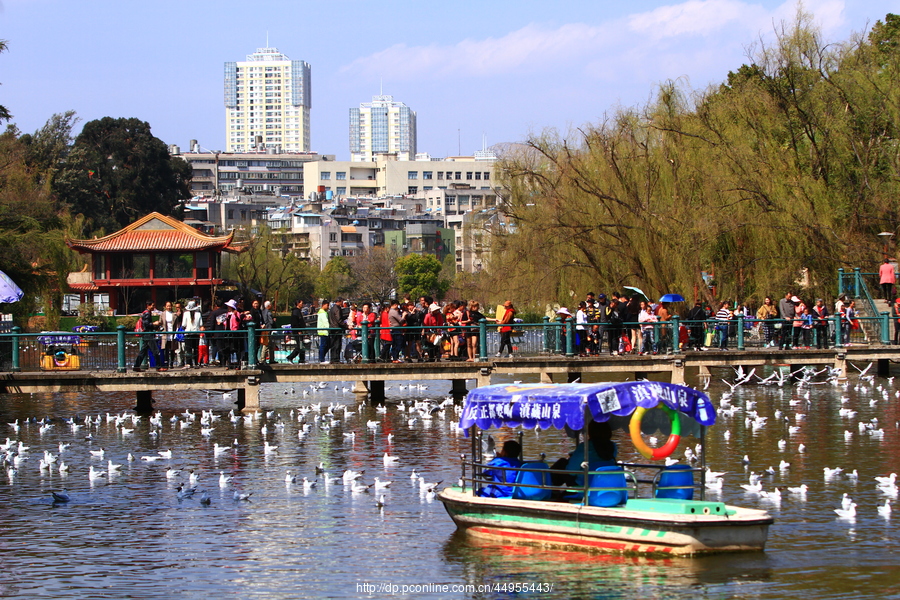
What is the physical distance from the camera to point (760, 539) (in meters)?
11.6

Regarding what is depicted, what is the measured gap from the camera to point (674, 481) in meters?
12.4

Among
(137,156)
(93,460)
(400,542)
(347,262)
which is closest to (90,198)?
(137,156)

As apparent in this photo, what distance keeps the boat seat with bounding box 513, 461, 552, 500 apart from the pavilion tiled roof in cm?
5938

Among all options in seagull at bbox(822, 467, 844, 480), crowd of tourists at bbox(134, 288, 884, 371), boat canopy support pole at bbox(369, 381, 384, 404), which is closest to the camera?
seagull at bbox(822, 467, 844, 480)

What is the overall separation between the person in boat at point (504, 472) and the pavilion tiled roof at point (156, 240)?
59000mm

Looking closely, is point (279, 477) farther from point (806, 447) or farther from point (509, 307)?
point (509, 307)

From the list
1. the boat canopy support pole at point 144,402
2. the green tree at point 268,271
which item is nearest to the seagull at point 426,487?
the boat canopy support pole at point 144,402

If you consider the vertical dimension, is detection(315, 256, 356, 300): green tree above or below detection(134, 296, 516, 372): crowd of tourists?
above

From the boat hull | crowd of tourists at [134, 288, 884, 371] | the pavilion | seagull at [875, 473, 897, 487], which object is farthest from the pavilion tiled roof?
the boat hull

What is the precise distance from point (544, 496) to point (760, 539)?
8.35 ft

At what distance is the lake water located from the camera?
1130cm

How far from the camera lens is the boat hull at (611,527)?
1144 centimetres

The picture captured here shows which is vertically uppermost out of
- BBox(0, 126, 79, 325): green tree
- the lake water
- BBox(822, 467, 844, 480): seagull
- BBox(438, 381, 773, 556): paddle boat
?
BBox(0, 126, 79, 325): green tree

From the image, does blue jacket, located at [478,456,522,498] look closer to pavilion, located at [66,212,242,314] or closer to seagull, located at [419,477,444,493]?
seagull, located at [419,477,444,493]
